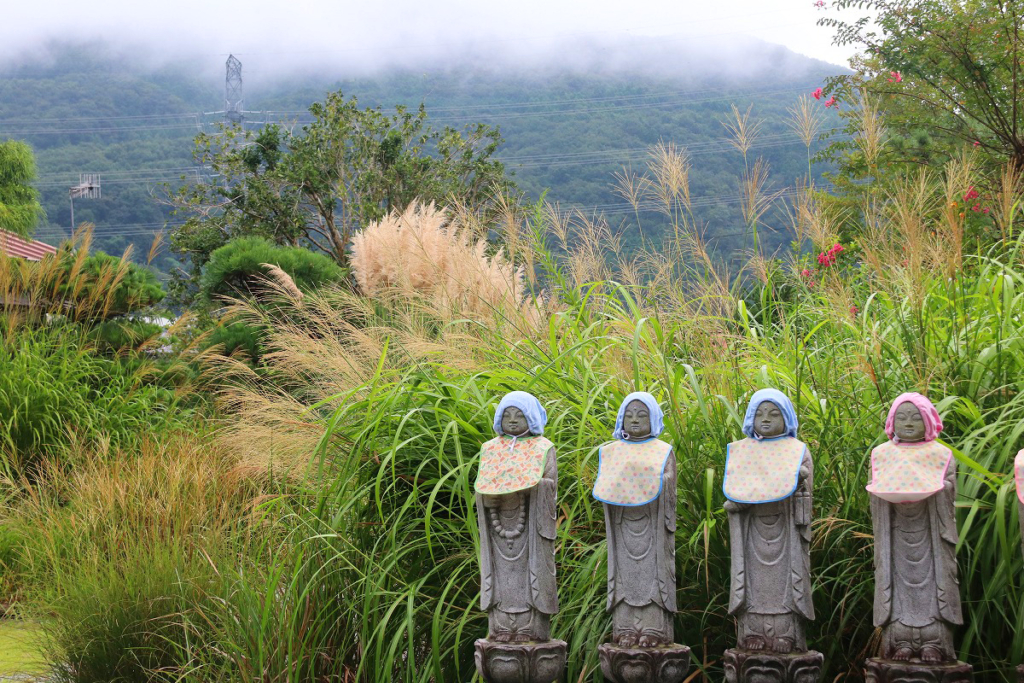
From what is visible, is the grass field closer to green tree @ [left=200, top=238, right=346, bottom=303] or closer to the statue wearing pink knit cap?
the statue wearing pink knit cap

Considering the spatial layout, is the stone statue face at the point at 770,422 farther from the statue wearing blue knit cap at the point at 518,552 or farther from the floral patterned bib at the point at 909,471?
the statue wearing blue knit cap at the point at 518,552

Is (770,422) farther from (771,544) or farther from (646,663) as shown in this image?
(646,663)

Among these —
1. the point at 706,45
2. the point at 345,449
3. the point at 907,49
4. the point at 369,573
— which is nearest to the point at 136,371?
the point at 345,449

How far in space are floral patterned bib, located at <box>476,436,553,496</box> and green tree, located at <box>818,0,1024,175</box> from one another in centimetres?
527

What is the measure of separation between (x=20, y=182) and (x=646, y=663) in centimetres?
2467

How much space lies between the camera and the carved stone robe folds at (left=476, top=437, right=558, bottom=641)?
3.13 meters

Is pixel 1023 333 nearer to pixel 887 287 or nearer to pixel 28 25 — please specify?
pixel 887 287

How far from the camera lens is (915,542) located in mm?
2805

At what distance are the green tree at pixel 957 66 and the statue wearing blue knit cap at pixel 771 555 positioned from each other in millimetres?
5198

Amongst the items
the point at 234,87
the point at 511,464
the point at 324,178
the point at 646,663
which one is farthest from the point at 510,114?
the point at 646,663

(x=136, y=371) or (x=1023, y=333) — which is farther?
(x=136, y=371)

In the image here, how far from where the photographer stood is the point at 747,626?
2904mm

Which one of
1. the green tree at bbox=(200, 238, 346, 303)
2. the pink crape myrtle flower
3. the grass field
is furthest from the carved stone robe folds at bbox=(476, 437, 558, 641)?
the green tree at bbox=(200, 238, 346, 303)

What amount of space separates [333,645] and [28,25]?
130 m
